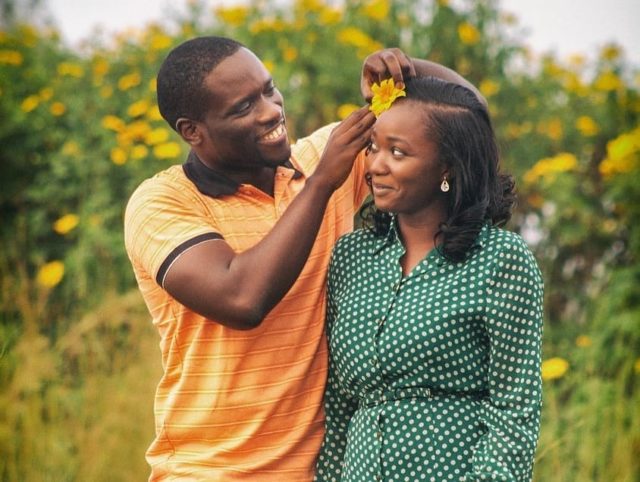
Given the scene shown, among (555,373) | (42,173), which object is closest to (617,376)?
(555,373)

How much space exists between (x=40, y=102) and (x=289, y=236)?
3.97m

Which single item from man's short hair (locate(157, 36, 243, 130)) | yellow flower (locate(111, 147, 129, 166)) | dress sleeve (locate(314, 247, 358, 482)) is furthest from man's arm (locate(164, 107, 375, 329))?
yellow flower (locate(111, 147, 129, 166))

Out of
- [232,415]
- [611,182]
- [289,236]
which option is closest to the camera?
[289,236]

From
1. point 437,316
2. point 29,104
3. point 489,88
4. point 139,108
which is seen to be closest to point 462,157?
point 437,316

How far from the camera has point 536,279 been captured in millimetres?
2289

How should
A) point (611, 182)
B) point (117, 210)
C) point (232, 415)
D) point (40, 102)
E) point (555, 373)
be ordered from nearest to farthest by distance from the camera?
1. point (232, 415)
2. point (555, 373)
3. point (611, 182)
4. point (117, 210)
5. point (40, 102)

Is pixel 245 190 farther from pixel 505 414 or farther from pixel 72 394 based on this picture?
pixel 72 394

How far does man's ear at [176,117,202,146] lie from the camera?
2811 millimetres

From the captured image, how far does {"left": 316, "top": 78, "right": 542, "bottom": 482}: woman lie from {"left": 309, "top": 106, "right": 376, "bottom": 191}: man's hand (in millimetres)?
42

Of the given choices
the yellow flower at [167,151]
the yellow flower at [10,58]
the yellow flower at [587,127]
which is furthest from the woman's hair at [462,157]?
the yellow flower at [10,58]

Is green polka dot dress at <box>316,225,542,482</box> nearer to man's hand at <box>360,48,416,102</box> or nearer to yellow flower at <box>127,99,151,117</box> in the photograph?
man's hand at <box>360,48,416,102</box>

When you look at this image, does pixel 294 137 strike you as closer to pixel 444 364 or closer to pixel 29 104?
pixel 29 104

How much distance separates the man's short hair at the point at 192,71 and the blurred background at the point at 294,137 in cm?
185

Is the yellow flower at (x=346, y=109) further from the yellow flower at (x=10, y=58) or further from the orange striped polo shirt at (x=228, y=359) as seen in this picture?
the orange striped polo shirt at (x=228, y=359)
